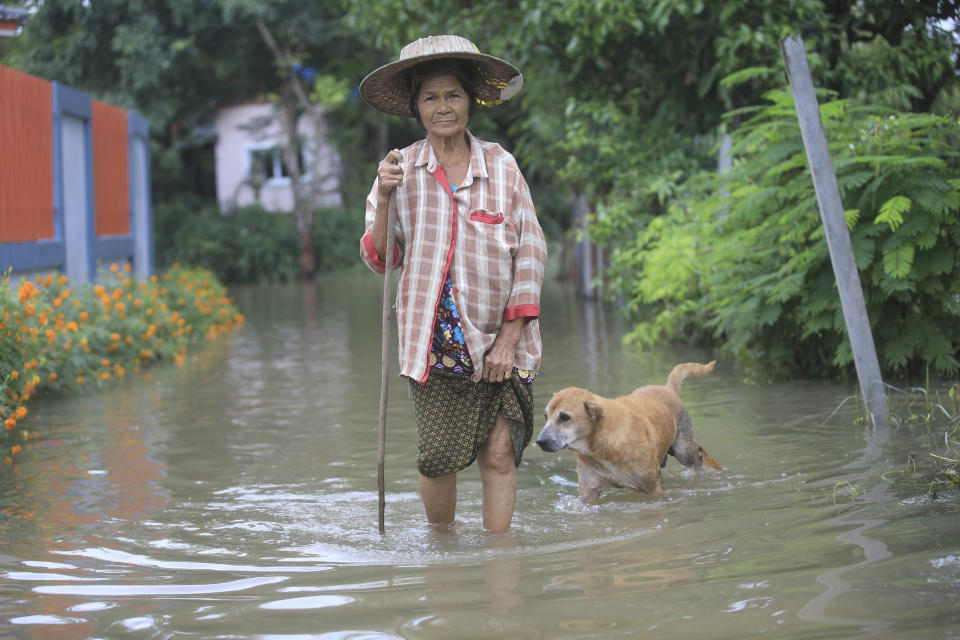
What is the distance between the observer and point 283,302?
23.1 metres

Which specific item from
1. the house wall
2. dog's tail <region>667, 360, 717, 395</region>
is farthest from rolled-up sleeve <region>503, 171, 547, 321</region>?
the house wall

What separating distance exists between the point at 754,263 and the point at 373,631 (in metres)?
5.87

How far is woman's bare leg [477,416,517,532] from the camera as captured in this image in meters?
4.84

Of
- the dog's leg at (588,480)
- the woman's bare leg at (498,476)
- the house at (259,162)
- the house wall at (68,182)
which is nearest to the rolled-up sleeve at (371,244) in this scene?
the woman's bare leg at (498,476)

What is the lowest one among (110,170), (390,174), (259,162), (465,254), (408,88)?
(465,254)

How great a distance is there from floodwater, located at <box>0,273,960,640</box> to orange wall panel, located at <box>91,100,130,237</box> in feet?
22.4

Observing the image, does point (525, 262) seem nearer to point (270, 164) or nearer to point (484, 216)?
point (484, 216)

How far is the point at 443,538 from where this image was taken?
4977 mm

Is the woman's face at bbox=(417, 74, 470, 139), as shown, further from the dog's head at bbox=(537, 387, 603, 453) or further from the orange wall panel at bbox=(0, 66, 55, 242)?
the orange wall panel at bbox=(0, 66, 55, 242)

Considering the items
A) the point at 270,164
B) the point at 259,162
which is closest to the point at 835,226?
the point at 259,162

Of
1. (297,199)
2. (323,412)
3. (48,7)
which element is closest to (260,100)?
(297,199)

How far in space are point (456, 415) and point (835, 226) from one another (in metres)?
3.31

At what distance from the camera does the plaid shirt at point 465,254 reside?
4.66 m

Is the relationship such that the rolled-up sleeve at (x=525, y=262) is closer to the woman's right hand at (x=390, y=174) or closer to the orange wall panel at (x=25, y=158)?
the woman's right hand at (x=390, y=174)
